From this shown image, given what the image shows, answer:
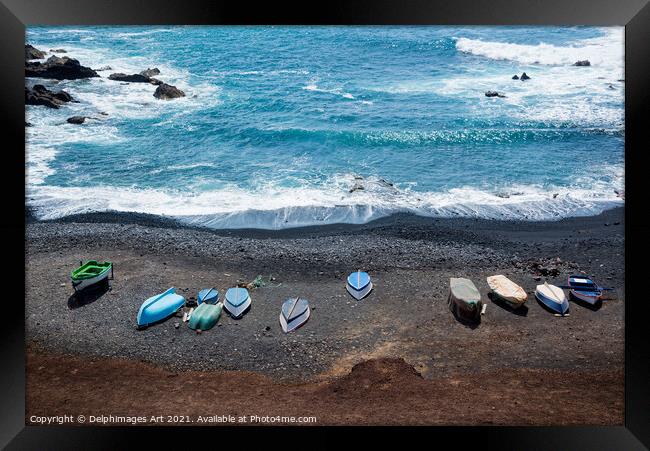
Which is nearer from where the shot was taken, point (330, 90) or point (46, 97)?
point (46, 97)

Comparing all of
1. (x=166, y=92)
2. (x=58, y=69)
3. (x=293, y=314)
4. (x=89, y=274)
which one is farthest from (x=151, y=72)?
(x=293, y=314)

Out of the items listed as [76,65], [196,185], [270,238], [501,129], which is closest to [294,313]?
[270,238]

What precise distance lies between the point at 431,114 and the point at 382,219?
264cm

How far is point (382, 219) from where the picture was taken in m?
11.4

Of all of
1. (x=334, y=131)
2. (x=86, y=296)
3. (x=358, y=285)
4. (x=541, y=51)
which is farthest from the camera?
(x=334, y=131)

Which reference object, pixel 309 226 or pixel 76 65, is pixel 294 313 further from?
pixel 76 65

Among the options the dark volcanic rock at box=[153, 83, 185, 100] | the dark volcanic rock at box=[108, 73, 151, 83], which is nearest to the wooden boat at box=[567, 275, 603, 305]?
the dark volcanic rock at box=[153, 83, 185, 100]

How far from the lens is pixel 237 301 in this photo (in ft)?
30.1

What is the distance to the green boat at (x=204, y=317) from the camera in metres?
8.85

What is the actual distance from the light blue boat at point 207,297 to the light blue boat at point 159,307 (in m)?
0.29

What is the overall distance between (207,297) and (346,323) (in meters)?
2.54

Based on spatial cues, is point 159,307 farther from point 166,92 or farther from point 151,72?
point 151,72

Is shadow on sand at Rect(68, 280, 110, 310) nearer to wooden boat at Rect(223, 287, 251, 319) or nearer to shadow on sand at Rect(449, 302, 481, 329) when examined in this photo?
wooden boat at Rect(223, 287, 251, 319)

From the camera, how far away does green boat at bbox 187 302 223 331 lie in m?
8.85
